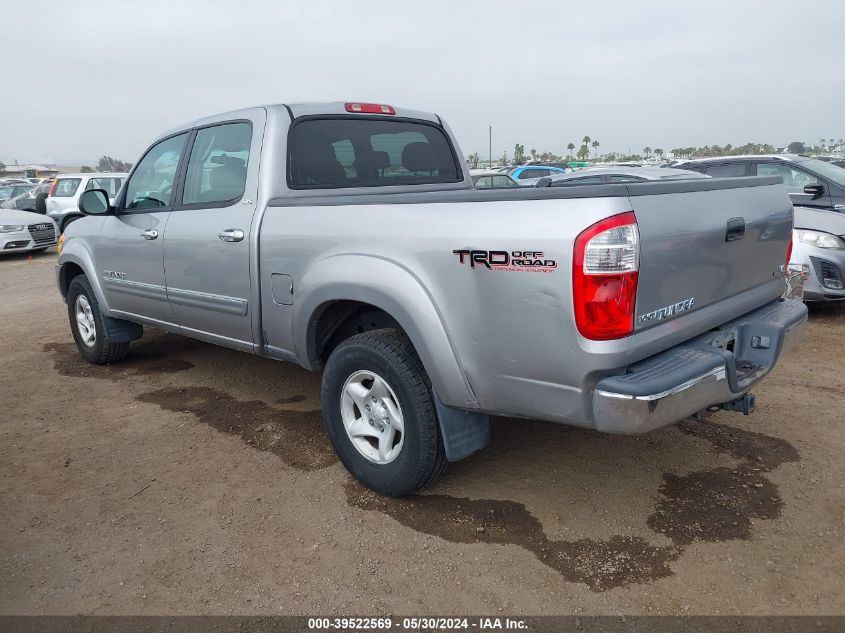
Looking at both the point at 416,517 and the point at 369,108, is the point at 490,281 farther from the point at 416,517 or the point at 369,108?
the point at 369,108

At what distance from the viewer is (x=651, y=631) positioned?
221 cm

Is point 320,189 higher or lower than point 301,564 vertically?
higher

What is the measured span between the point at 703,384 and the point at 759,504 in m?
0.98

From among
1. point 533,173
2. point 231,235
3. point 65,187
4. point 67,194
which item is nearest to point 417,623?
point 231,235

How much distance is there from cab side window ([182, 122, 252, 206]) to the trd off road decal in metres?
1.72

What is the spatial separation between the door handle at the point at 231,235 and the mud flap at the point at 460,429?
1.49m

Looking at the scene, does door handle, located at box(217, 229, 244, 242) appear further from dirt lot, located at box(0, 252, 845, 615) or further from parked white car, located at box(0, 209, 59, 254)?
parked white car, located at box(0, 209, 59, 254)

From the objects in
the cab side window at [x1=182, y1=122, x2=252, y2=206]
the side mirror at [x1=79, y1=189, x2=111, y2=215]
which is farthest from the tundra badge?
the side mirror at [x1=79, y1=189, x2=111, y2=215]

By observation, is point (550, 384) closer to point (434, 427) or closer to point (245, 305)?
point (434, 427)

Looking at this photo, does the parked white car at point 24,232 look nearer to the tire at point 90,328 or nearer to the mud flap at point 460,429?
the tire at point 90,328

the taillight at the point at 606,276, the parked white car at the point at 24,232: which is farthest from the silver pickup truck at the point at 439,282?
the parked white car at the point at 24,232

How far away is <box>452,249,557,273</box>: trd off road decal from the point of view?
227 centimetres

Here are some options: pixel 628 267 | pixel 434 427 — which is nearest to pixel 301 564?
pixel 434 427

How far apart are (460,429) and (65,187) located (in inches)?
637
